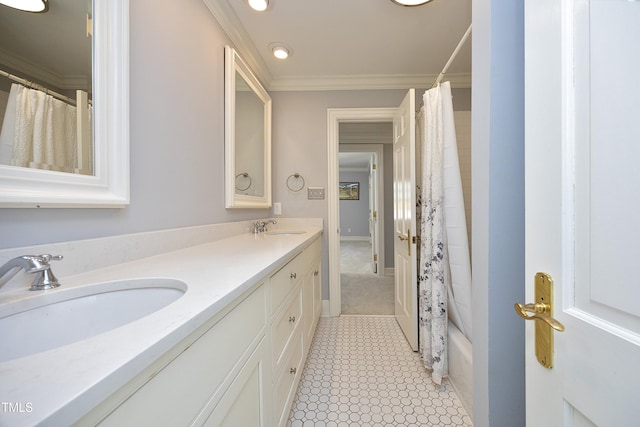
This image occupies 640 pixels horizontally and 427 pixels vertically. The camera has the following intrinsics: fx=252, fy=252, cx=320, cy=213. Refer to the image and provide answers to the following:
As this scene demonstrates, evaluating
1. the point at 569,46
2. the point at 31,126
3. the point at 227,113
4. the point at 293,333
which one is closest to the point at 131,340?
the point at 31,126

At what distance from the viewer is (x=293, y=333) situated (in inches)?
50.4

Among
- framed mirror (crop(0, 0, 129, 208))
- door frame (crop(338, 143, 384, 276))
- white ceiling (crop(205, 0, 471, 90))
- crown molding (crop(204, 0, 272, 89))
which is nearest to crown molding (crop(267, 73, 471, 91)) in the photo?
white ceiling (crop(205, 0, 471, 90))

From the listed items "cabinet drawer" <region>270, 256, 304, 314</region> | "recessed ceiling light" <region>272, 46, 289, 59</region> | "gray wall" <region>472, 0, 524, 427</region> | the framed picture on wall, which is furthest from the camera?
the framed picture on wall

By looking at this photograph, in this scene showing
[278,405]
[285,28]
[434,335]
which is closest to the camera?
[278,405]

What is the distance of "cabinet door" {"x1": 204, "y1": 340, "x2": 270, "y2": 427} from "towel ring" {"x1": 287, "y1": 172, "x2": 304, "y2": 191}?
188 cm

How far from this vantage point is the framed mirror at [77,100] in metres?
0.64

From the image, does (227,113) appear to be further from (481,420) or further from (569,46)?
(481,420)

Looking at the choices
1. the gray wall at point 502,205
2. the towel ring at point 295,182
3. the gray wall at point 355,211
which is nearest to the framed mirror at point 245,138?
the towel ring at point 295,182

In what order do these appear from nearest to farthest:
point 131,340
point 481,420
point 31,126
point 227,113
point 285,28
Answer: point 131,340, point 31,126, point 481,420, point 227,113, point 285,28

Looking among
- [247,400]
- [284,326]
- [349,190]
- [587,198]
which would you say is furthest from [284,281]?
[349,190]

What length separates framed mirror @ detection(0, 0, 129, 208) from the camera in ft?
2.10

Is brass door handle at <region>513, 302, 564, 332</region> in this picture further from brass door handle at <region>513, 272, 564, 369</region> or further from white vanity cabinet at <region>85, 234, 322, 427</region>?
white vanity cabinet at <region>85, 234, 322, 427</region>

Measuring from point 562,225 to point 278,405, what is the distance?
1123 mm

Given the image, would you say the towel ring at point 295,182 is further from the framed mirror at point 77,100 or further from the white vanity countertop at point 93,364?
the white vanity countertop at point 93,364
